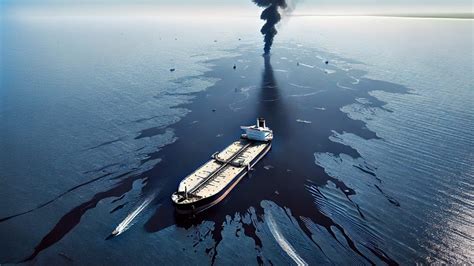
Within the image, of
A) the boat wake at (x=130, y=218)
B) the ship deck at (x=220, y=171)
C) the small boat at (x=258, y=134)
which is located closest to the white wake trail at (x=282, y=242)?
the ship deck at (x=220, y=171)

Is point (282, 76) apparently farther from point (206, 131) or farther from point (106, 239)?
point (106, 239)

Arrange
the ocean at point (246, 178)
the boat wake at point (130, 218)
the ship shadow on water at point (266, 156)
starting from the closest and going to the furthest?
the ocean at point (246, 178) < the boat wake at point (130, 218) < the ship shadow on water at point (266, 156)

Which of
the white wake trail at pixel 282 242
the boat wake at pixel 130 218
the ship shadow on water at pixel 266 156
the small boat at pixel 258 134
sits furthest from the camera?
the small boat at pixel 258 134

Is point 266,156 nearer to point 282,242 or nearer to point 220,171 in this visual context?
point 220,171

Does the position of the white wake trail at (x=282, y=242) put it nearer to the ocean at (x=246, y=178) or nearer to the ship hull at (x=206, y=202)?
the ocean at (x=246, y=178)

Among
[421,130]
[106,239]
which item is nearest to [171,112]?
[106,239]

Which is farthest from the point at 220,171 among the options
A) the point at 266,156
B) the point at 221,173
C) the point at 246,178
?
the point at 266,156
